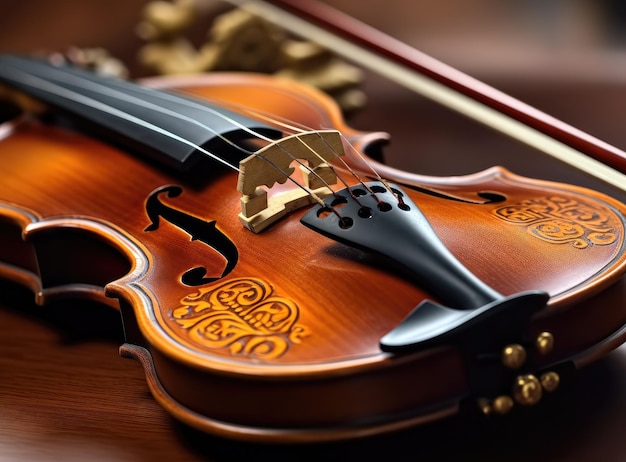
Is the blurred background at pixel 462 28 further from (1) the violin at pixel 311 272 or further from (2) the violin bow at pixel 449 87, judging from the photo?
(1) the violin at pixel 311 272

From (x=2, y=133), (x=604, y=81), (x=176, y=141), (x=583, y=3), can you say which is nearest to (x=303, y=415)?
(x=176, y=141)

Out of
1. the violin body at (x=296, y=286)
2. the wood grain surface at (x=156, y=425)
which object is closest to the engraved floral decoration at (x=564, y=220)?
the violin body at (x=296, y=286)

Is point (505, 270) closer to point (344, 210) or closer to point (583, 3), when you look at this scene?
point (344, 210)

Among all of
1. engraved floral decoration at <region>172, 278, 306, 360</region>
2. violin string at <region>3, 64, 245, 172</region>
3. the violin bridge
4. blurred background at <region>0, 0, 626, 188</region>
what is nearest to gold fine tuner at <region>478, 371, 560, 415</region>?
engraved floral decoration at <region>172, 278, 306, 360</region>

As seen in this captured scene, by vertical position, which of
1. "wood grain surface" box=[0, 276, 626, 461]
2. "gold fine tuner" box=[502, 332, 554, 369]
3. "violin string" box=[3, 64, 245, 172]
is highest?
"gold fine tuner" box=[502, 332, 554, 369]

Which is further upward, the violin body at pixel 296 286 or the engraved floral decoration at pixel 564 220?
the engraved floral decoration at pixel 564 220

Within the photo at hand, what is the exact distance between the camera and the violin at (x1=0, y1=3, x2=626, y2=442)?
62 centimetres

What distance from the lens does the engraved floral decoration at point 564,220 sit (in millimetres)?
766

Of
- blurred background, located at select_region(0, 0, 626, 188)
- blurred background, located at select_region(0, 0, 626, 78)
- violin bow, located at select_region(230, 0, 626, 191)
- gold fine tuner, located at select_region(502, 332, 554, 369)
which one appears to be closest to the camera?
gold fine tuner, located at select_region(502, 332, 554, 369)

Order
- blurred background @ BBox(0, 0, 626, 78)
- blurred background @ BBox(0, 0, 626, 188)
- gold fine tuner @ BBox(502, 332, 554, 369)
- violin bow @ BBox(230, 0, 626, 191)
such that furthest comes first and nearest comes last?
blurred background @ BBox(0, 0, 626, 78) < blurred background @ BBox(0, 0, 626, 188) < violin bow @ BBox(230, 0, 626, 191) < gold fine tuner @ BBox(502, 332, 554, 369)

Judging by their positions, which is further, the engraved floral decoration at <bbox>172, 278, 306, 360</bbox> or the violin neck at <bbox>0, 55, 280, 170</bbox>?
the violin neck at <bbox>0, 55, 280, 170</bbox>

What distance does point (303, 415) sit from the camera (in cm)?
63

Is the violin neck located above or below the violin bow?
below

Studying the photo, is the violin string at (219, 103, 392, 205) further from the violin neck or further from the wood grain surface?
the wood grain surface
